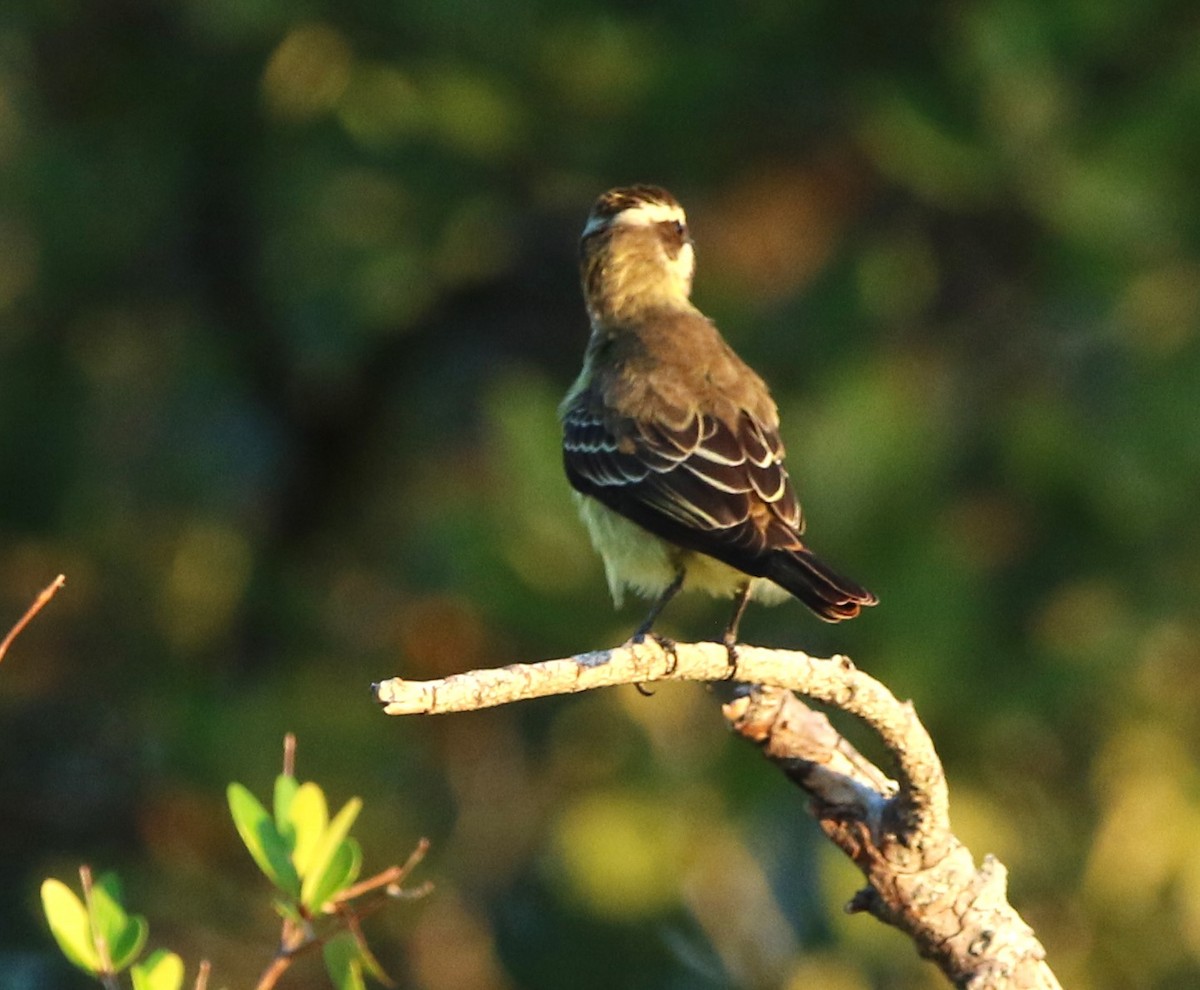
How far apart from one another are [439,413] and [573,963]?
3036mm

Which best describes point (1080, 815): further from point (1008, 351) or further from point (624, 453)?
point (624, 453)

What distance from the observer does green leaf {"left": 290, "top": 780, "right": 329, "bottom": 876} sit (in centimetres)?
347

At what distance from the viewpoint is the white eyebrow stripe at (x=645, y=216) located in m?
6.93

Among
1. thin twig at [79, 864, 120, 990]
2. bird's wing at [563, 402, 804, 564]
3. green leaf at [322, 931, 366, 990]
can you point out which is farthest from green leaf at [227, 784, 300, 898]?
bird's wing at [563, 402, 804, 564]

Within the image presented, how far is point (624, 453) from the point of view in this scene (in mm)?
5824

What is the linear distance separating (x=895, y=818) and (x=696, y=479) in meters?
1.63

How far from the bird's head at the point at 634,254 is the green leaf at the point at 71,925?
12.2 ft

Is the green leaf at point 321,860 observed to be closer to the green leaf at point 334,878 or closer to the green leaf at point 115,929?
the green leaf at point 334,878

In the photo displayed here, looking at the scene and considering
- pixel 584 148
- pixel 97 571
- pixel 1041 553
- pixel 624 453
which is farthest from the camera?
pixel 97 571

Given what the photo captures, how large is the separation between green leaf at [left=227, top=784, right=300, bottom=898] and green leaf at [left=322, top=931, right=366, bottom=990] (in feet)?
0.43

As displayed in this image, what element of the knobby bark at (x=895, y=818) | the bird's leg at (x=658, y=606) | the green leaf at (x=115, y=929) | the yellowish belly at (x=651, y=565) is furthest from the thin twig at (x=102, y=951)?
the yellowish belly at (x=651, y=565)

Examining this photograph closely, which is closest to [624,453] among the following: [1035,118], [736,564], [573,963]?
[736,564]

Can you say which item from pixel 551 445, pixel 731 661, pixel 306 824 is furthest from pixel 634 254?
pixel 306 824

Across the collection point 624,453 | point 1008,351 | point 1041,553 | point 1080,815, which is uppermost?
point 1008,351
